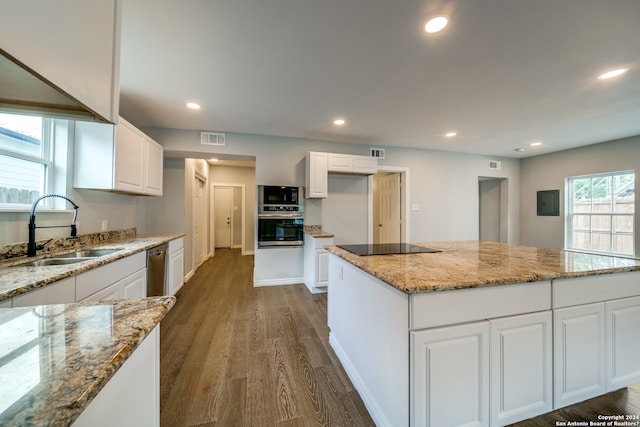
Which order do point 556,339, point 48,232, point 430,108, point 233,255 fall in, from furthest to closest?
point 233,255 < point 430,108 < point 48,232 < point 556,339

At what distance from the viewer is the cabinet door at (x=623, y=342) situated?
1.51 metres

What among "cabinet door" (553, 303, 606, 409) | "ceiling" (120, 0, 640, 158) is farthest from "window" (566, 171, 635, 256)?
"cabinet door" (553, 303, 606, 409)

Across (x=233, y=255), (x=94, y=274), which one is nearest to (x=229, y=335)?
(x=94, y=274)

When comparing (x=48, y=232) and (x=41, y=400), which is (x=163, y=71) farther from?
(x=41, y=400)

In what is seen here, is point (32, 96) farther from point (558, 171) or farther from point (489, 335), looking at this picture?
point (558, 171)

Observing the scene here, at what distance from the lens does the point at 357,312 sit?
168cm

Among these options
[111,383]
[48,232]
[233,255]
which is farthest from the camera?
[233,255]

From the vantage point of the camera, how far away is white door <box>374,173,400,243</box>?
4766 millimetres

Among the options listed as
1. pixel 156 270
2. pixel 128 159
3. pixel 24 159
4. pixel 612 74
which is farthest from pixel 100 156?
pixel 612 74

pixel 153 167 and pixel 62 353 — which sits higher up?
pixel 153 167

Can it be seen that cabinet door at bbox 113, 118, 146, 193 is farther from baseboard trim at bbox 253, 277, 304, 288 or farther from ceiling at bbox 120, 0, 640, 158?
baseboard trim at bbox 253, 277, 304, 288

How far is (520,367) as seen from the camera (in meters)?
1.31

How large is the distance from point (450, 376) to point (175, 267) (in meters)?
3.29

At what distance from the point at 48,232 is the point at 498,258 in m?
3.60
